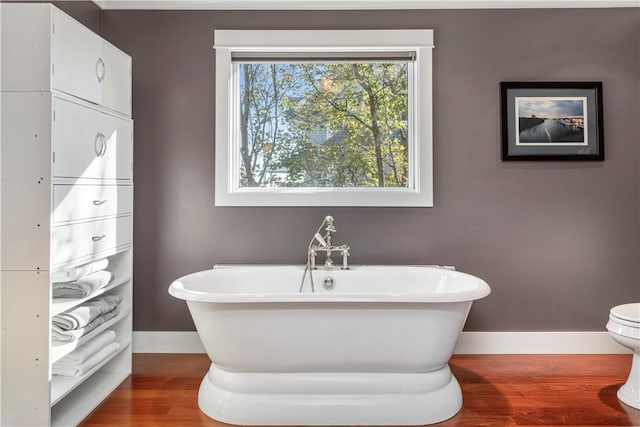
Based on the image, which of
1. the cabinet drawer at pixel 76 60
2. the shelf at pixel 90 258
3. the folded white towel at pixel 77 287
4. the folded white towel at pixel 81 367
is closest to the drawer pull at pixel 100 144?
the cabinet drawer at pixel 76 60

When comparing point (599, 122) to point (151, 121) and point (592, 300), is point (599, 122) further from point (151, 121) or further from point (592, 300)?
point (151, 121)

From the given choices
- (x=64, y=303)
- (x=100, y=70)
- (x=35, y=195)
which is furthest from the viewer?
(x=100, y=70)

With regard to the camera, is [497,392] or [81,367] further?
[497,392]

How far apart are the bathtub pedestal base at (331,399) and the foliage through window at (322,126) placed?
4.54 feet

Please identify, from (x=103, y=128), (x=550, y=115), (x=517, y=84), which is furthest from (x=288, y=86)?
(x=550, y=115)

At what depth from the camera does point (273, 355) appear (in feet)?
6.95

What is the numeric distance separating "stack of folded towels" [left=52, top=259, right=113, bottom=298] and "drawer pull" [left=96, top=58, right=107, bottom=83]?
96cm

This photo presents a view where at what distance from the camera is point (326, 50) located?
303 centimetres

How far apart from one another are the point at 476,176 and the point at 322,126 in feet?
3.59

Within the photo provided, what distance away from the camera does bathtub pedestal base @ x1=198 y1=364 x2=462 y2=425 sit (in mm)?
2111

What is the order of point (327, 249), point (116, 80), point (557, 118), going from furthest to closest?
point (557, 118)
point (327, 249)
point (116, 80)

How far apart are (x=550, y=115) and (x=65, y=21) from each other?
2.83 metres

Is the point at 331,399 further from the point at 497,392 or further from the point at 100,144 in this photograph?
the point at 100,144

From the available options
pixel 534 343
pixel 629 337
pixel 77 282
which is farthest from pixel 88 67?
pixel 534 343
